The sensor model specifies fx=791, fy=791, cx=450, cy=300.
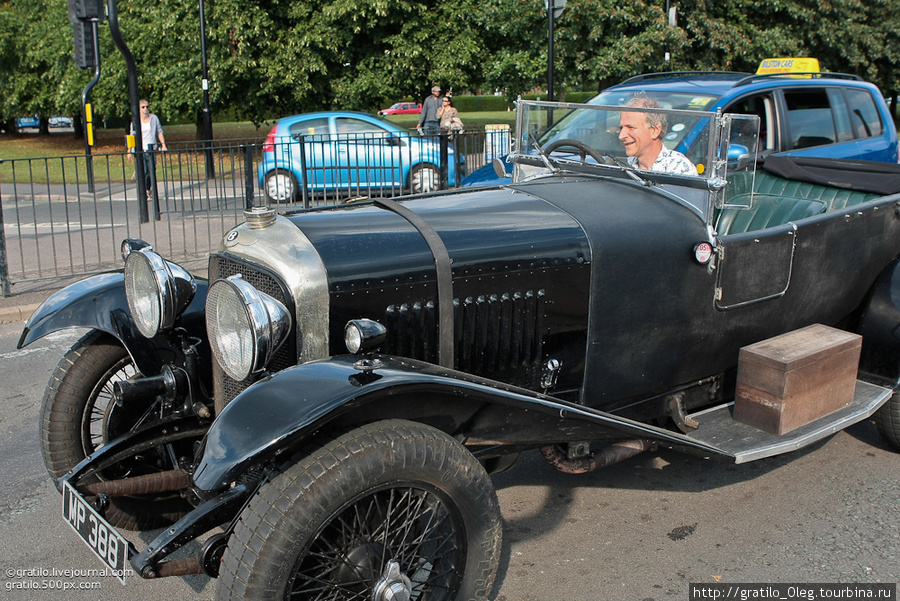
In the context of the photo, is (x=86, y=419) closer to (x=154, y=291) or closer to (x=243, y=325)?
(x=154, y=291)

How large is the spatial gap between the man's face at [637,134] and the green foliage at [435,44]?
12099 mm

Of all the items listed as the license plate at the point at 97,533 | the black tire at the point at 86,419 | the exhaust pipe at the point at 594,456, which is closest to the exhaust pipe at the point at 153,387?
the black tire at the point at 86,419

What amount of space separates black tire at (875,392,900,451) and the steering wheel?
5.89ft

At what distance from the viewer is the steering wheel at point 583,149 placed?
3637 mm

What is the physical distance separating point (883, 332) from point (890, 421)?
0.44 metres

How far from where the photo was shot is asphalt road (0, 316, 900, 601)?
2912mm

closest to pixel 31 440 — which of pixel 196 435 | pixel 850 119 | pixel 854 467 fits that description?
pixel 196 435

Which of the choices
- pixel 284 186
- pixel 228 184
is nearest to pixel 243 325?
pixel 228 184

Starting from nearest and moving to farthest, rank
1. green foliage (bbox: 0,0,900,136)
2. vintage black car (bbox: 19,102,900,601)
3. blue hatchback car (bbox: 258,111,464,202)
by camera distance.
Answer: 1. vintage black car (bbox: 19,102,900,601)
2. blue hatchback car (bbox: 258,111,464,202)
3. green foliage (bbox: 0,0,900,136)

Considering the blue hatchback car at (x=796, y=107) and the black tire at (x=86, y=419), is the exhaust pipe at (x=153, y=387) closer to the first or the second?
the black tire at (x=86, y=419)

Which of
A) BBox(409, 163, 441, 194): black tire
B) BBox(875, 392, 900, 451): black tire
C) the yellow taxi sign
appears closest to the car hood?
BBox(875, 392, 900, 451): black tire

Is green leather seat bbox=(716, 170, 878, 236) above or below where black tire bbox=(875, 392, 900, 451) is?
above

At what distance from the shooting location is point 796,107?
290 inches

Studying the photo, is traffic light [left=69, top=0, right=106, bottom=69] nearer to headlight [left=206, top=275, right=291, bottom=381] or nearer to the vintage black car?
the vintage black car
